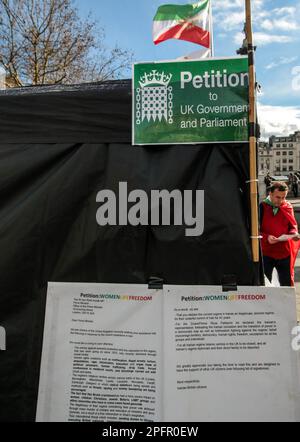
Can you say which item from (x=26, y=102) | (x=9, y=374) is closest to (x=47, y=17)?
(x=26, y=102)

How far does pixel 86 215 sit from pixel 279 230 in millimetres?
2286

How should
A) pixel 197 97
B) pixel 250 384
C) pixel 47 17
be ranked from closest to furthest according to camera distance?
pixel 250 384
pixel 197 97
pixel 47 17

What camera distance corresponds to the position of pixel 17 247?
2.35 m

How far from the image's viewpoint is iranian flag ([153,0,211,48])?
2.43 metres

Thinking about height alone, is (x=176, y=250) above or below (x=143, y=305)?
above

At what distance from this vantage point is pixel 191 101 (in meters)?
2.23

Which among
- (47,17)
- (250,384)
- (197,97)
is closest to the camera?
(250,384)

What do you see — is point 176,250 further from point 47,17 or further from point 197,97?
point 47,17

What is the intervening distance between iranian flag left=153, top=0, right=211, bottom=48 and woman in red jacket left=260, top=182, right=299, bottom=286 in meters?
1.93

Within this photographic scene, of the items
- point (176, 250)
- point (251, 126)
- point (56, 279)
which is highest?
point (251, 126)

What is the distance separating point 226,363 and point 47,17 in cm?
1456
